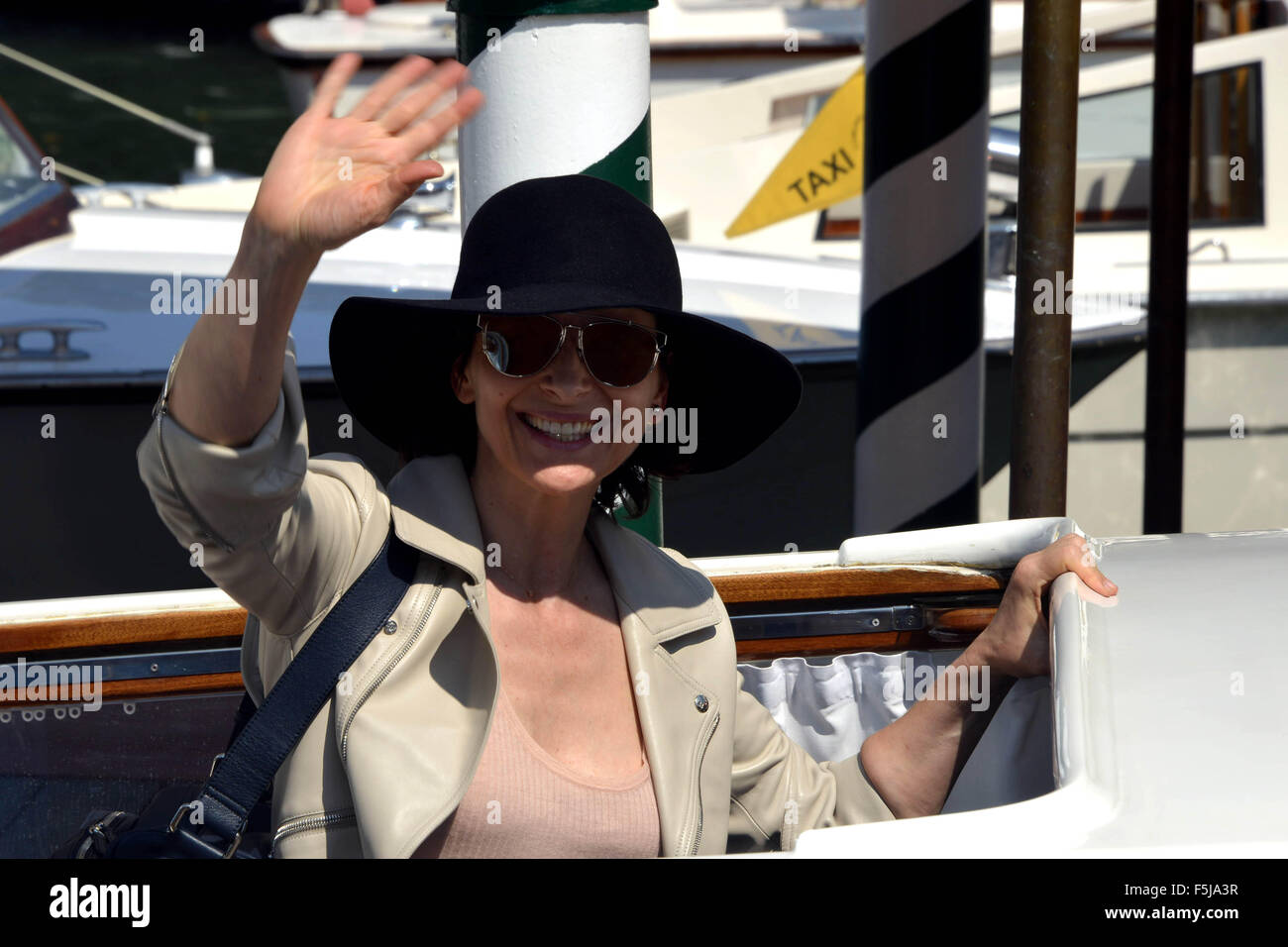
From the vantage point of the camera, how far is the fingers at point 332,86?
1283 millimetres

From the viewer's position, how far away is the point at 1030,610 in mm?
1766

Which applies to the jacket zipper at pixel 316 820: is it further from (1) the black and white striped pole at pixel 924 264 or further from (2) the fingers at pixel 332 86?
(1) the black and white striped pole at pixel 924 264

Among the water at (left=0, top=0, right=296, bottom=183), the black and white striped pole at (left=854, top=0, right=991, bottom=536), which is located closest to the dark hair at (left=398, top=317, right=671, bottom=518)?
the black and white striped pole at (left=854, top=0, right=991, bottom=536)

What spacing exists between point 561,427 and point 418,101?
1.33 feet

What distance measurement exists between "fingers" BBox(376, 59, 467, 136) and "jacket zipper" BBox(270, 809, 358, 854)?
0.67 meters

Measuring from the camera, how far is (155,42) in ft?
71.0

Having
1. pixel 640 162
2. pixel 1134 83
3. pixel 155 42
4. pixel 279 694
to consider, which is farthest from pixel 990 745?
pixel 155 42

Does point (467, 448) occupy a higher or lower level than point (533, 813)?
higher

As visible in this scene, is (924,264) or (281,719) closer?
(281,719)

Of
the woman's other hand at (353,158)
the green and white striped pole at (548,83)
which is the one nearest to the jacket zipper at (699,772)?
the woman's other hand at (353,158)

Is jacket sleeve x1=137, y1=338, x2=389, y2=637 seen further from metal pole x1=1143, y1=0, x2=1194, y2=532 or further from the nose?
metal pole x1=1143, y1=0, x2=1194, y2=532

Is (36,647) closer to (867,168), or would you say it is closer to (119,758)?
(119,758)

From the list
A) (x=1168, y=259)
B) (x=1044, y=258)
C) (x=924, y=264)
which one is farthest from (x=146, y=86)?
(x=1044, y=258)

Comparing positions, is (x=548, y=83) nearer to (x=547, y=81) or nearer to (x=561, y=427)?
(x=547, y=81)
